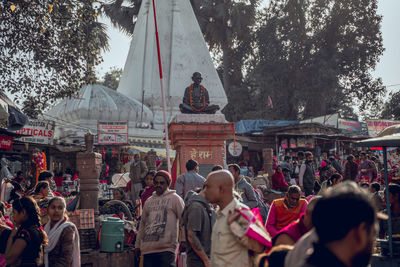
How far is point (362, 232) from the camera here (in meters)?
1.91

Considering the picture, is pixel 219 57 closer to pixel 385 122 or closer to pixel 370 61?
pixel 370 61

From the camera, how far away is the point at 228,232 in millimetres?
3557

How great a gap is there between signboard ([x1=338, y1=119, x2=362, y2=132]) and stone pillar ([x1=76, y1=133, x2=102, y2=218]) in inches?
885

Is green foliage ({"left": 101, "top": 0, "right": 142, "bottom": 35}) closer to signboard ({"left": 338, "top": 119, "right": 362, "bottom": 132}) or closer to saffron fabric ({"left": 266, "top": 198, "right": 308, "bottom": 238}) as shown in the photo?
signboard ({"left": 338, "top": 119, "right": 362, "bottom": 132})

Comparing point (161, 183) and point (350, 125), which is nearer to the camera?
point (161, 183)

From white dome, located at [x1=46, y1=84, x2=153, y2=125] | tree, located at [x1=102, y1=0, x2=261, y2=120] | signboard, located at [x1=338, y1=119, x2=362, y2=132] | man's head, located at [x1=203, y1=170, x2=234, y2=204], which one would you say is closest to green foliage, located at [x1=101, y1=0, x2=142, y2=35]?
tree, located at [x1=102, y1=0, x2=261, y2=120]

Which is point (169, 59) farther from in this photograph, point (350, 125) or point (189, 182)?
point (189, 182)

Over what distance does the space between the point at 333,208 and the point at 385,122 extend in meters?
27.9

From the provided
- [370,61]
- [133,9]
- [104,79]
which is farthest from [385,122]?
[104,79]

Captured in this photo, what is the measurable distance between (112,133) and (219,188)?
17.9 metres

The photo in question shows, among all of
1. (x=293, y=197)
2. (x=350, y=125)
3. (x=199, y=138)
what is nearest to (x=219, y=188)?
(x=293, y=197)

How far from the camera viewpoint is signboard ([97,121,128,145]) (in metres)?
21.2

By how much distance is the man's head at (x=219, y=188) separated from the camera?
150 inches

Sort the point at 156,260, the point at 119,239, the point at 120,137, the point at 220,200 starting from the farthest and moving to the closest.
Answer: the point at 120,137 < the point at 119,239 < the point at 156,260 < the point at 220,200
